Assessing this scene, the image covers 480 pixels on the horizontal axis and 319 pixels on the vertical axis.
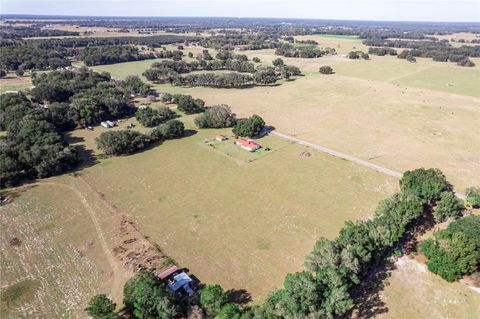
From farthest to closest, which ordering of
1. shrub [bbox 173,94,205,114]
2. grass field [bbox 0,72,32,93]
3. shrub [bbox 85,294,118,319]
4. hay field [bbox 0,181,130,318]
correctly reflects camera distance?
grass field [bbox 0,72,32,93] < shrub [bbox 173,94,205,114] < hay field [bbox 0,181,130,318] < shrub [bbox 85,294,118,319]

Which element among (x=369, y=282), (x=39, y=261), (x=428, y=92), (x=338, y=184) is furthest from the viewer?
(x=428, y=92)

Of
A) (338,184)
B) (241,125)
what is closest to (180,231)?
(338,184)

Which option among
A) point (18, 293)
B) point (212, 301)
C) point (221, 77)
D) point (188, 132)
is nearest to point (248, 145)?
point (188, 132)

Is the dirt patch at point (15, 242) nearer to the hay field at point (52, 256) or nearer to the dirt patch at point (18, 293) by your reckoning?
the hay field at point (52, 256)

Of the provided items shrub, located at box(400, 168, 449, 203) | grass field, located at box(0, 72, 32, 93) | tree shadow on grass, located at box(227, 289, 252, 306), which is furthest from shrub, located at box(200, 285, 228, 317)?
grass field, located at box(0, 72, 32, 93)

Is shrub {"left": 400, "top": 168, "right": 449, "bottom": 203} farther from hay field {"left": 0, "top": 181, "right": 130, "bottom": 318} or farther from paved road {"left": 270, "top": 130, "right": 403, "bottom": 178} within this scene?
hay field {"left": 0, "top": 181, "right": 130, "bottom": 318}

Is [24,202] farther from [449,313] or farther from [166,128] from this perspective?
[449,313]

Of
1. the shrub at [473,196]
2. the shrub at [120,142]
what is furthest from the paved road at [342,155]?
the shrub at [120,142]
